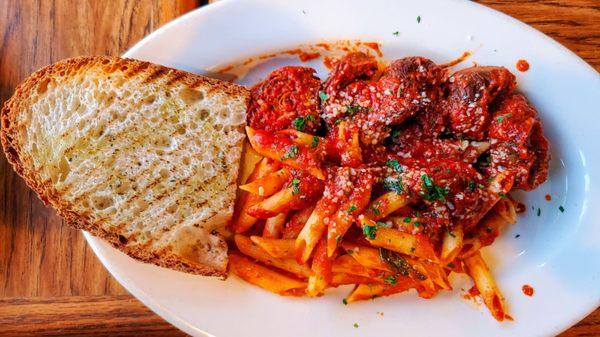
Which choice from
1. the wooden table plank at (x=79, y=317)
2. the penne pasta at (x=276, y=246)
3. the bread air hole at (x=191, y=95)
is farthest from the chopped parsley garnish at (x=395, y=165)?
the wooden table plank at (x=79, y=317)

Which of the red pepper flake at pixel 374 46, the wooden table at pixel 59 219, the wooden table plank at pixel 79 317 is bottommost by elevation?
the wooden table plank at pixel 79 317

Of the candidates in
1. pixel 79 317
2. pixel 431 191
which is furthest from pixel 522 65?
pixel 79 317

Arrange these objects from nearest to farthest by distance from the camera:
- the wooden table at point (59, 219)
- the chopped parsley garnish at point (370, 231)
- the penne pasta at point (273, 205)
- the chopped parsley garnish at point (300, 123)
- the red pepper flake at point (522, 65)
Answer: the chopped parsley garnish at point (370, 231), the penne pasta at point (273, 205), the chopped parsley garnish at point (300, 123), the red pepper flake at point (522, 65), the wooden table at point (59, 219)

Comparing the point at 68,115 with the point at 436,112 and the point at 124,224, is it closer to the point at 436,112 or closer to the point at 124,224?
the point at 124,224

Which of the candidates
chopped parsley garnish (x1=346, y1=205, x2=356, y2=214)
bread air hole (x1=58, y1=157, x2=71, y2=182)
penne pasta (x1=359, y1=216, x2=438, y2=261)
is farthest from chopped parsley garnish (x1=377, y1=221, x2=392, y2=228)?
bread air hole (x1=58, y1=157, x2=71, y2=182)

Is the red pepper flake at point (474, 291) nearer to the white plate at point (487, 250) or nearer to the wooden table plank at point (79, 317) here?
the white plate at point (487, 250)

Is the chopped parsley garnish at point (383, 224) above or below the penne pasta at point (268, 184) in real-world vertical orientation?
below

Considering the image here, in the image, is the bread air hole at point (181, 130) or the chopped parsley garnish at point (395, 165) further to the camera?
the bread air hole at point (181, 130)
